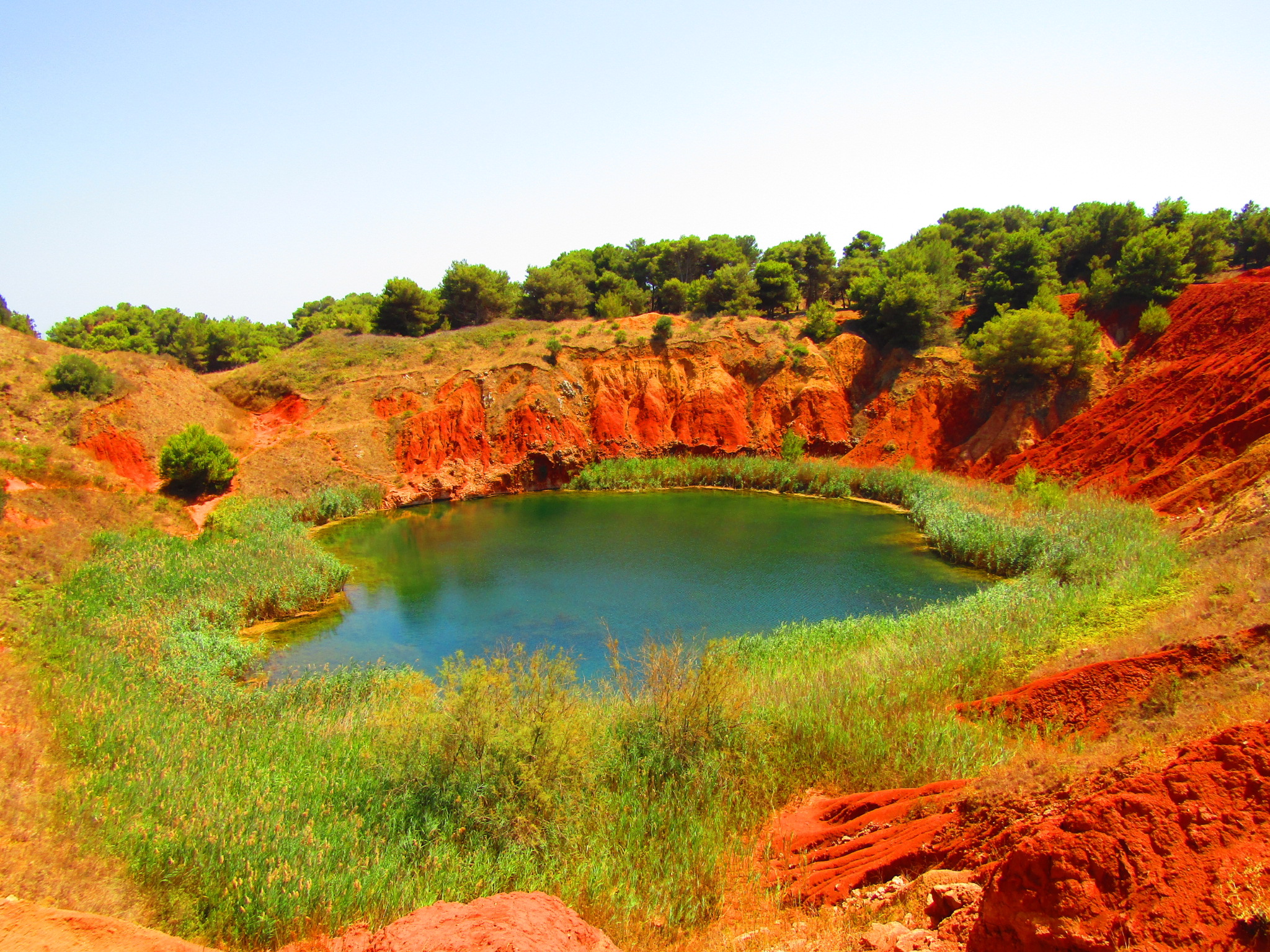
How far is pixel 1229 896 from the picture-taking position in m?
3.66

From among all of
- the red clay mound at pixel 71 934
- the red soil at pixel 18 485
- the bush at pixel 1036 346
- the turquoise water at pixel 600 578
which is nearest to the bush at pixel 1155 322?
the bush at pixel 1036 346

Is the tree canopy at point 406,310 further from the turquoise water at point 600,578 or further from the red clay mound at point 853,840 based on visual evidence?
the red clay mound at point 853,840

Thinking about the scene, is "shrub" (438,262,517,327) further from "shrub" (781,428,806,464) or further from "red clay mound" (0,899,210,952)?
"red clay mound" (0,899,210,952)

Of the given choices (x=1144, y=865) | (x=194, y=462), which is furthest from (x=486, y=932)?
(x=194, y=462)

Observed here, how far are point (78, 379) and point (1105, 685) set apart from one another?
111 feet

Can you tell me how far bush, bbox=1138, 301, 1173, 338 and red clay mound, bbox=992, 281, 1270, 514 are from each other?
0.41 m

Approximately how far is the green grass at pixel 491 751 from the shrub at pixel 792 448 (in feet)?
66.8

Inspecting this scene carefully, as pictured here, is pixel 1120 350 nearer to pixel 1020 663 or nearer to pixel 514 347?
pixel 1020 663

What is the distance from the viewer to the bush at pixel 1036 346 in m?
29.3

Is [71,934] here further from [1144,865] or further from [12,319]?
[12,319]

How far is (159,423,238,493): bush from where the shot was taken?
24.5 m

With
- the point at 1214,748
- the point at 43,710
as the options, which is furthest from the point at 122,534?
the point at 1214,748

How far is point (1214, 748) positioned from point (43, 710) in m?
12.1

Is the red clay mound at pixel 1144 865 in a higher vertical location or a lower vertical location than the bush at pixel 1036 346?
lower
